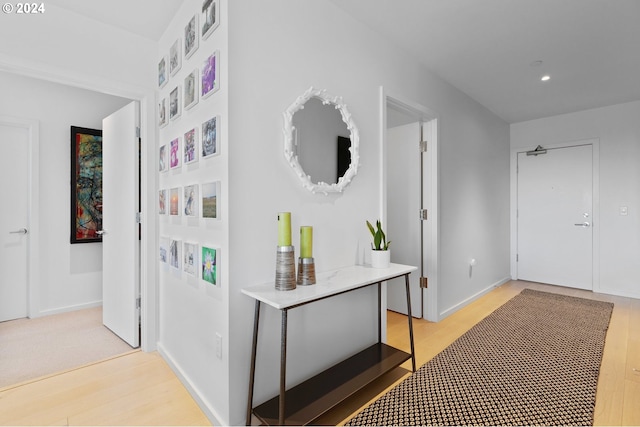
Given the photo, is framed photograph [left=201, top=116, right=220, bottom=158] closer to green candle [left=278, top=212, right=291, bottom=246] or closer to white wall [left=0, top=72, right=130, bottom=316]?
green candle [left=278, top=212, right=291, bottom=246]

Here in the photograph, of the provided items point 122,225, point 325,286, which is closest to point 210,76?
point 325,286

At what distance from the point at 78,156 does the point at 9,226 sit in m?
0.88

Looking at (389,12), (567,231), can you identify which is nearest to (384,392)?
(389,12)

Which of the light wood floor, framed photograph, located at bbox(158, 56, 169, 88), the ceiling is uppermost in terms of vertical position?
the ceiling

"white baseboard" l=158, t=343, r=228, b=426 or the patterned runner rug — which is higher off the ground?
"white baseboard" l=158, t=343, r=228, b=426

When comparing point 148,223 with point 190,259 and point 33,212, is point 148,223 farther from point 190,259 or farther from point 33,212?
point 33,212

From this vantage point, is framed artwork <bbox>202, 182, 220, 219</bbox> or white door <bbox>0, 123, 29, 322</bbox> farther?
white door <bbox>0, 123, 29, 322</bbox>

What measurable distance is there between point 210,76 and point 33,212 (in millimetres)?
2713

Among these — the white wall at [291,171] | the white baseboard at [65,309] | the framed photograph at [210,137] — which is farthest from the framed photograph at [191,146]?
the white baseboard at [65,309]

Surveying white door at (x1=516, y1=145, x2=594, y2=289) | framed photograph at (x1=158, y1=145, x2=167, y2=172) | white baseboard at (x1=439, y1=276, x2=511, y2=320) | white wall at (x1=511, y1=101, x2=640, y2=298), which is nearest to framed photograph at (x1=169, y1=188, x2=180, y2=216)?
framed photograph at (x1=158, y1=145, x2=167, y2=172)

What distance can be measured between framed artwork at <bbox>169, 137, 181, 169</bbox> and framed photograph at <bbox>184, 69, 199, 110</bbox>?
27 cm

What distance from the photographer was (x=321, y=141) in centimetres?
197

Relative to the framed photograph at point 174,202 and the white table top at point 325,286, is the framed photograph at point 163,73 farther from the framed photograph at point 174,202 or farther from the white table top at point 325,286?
the white table top at point 325,286

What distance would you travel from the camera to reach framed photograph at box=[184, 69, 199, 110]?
5.98 ft
